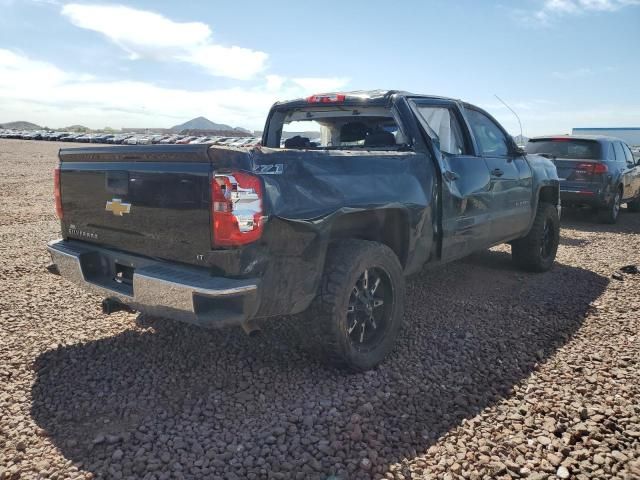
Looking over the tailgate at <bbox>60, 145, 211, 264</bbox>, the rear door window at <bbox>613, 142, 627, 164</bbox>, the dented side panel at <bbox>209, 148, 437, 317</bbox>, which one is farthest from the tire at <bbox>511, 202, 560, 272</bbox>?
the rear door window at <bbox>613, 142, 627, 164</bbox>

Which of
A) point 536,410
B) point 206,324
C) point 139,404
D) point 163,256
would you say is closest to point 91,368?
point 139,404

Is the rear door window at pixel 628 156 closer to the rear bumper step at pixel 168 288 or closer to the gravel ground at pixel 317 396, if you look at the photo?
the gravel ground at pixel 317 396

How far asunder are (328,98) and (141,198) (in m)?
2.16

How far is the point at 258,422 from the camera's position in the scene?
2.83 m

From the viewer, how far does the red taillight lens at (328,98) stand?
177 inches

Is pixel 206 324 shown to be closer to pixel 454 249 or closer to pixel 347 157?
pixel 347 157

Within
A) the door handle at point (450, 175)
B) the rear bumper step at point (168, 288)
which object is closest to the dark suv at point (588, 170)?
the door handle at point (450, 175)

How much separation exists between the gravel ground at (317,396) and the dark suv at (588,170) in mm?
5257

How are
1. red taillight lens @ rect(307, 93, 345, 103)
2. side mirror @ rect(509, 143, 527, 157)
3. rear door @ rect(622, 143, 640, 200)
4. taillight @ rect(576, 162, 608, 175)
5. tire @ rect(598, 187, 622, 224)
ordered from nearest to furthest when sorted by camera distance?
red taillight lens @ rect(307, 93, 345, 103)
side mirror @ rect(509, 143, 527, 157)
taillight @ rect(576, 162, 608, 175)
tire @ rect(598, 187, 622, 224)
rear door @ rect(622, 143, 640, 200)

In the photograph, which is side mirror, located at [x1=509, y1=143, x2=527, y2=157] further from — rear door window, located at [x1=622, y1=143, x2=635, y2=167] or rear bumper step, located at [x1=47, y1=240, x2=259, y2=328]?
rear door window, located at [x1=622, y1=143, x2=635, y2=167]

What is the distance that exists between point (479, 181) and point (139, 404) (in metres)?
3.25

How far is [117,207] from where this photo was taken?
3.23m

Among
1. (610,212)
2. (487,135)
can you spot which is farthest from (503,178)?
(610,212)

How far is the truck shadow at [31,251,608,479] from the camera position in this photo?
2.55 m
